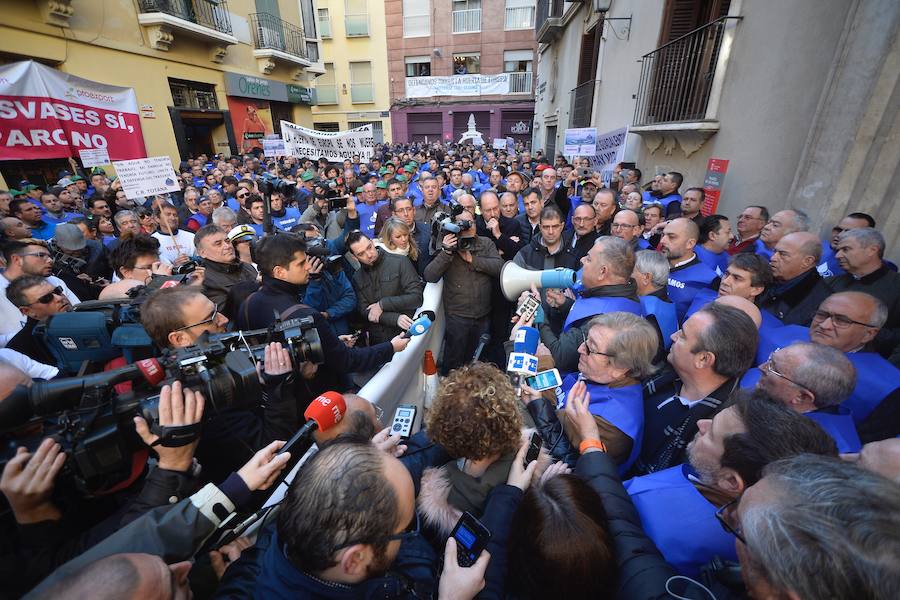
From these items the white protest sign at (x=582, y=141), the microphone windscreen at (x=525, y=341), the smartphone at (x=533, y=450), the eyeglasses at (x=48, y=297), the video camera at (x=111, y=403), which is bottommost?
the smartphone at (x=533, y=450)

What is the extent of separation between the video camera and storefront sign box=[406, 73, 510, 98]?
1060 inches

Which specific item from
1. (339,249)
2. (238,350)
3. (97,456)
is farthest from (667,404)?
(339,249)

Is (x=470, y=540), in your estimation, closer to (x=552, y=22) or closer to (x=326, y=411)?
(x=326, y=411)

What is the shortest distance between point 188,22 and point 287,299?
49.6 ft

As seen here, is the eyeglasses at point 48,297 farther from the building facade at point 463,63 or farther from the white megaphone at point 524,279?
the building facade at point 463,63

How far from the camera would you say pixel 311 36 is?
2100 centimetres

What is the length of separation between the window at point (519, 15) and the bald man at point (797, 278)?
2642 cm

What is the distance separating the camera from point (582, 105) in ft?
39.7

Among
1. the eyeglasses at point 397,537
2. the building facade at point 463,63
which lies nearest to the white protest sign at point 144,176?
the eyeglasses at point 397,537

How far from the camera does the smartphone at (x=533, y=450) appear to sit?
148 cm

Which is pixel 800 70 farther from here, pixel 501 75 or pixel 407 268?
pixel 501 75

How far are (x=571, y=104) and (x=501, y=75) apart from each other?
526 inches

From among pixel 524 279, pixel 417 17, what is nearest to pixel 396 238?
pixel 524 279

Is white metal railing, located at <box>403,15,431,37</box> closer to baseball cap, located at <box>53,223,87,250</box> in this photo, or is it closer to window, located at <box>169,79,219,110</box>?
window, located at <box>169,79,219,110</box>
